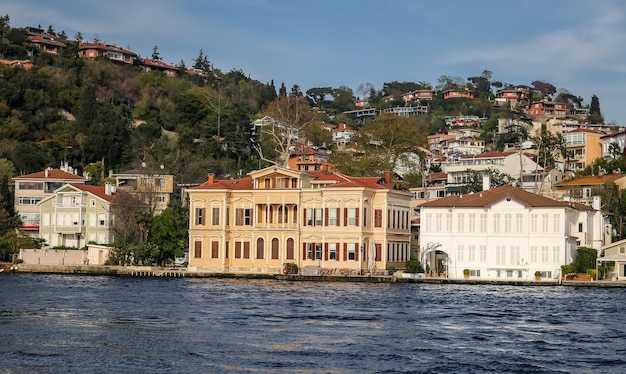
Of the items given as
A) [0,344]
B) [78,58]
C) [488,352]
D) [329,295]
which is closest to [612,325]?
[488,352]

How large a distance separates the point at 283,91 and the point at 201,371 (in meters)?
132

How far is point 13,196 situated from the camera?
8212 centimetres

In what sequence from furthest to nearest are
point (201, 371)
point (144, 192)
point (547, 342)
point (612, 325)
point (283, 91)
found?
point (283, 91) < point (144, 192) < point (612, 325) < point (547, 342) < point (201, 371)

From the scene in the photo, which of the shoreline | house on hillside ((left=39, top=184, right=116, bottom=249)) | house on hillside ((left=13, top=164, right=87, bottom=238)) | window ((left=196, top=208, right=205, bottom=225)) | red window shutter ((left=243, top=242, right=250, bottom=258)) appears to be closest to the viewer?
the shoreline

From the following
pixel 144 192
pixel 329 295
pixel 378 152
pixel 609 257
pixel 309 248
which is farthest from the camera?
pixel 378 152

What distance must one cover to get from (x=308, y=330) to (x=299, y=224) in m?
31.3

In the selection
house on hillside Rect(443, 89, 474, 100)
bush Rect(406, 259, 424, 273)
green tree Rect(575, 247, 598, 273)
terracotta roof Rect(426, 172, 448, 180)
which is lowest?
bush Rect(406, 259, 424, 273)

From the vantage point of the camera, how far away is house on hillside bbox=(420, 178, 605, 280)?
5909cm

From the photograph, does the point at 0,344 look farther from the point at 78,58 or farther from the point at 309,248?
the point at 78,58

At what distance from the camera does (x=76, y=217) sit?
250 feet

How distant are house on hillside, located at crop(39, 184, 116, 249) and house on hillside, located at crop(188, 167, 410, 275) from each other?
11.8m

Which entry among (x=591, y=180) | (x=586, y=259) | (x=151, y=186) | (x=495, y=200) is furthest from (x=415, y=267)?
(x=591, y=180)

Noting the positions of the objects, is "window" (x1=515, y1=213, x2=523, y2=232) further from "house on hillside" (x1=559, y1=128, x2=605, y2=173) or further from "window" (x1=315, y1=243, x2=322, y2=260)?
"house on hillside" (x1=559, y1=128, x2=605, y2=173)

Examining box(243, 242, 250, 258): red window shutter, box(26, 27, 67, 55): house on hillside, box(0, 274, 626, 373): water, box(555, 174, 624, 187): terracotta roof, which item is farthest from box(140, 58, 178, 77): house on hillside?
box(0, 274, 626, 373): water
